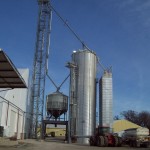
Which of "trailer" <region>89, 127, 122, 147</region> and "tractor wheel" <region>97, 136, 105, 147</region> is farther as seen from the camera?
"trailer" <region>89, 127, 122, 147</region>

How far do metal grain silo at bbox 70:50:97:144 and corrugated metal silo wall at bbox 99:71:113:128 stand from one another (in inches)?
46.6

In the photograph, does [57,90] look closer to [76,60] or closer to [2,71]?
[76,60]

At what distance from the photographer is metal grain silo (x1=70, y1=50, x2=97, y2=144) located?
5062 cm

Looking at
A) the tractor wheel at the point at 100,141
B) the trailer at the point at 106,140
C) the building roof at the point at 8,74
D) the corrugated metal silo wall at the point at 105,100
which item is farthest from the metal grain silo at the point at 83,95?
the building roof at the point at 8,74

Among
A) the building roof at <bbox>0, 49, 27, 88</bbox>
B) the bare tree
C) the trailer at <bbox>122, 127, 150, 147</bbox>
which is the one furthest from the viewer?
the bare tree

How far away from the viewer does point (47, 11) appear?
64.6m

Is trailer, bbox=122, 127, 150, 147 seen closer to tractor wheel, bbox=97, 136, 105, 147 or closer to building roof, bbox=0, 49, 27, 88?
tractor wheel, bbox=97, 136, 105, 147

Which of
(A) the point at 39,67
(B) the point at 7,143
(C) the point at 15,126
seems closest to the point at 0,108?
(C) the point at 15,126

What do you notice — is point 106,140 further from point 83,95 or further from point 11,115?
point 11,115

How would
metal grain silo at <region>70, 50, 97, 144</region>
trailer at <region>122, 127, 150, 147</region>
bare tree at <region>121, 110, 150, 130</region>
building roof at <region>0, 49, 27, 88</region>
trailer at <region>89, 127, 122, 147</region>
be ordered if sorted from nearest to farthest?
building roof at <region>0, 49, 27, 88</region>, trailer at <region>89, 127, 122, 147</region>, trailer at <region>122, 127, 150, 147</region>, metal grain silo at <region>70, 50, 97, 144</region>, bare tree at <region>121, 110, 150, 130</region>

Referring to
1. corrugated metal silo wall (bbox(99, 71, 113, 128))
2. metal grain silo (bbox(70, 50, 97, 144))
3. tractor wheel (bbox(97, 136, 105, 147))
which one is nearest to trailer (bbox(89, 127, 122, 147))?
tractor wheel (bbox(97, 136, 105, 147))

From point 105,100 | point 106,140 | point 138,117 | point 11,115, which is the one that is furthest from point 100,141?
point 138,117

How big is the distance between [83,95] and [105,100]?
3.69 meters

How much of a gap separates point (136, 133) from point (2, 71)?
22801 mm
